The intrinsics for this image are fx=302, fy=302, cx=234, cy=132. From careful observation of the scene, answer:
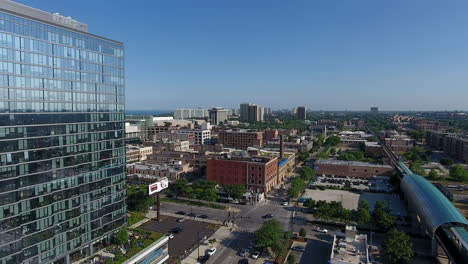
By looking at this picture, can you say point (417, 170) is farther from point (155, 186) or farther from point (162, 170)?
point (155, 186)

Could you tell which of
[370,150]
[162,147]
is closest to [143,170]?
[162,147]

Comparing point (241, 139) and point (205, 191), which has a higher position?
point (241, 139)

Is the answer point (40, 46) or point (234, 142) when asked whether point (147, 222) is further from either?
point (234, 142)

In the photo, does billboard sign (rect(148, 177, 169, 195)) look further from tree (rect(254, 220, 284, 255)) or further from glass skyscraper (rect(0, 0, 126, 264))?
tree (rect(254, 220, 284, 255))

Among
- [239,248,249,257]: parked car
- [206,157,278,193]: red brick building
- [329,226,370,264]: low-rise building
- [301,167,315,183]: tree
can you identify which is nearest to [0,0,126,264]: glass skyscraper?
[239,248,249,257]: parked car

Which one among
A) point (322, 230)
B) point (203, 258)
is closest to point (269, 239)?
point (203, 258)

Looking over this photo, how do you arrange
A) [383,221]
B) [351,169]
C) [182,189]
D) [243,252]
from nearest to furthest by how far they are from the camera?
1. [243,252]
2. [383,221]
3. [182,189]
4. [351,169]
